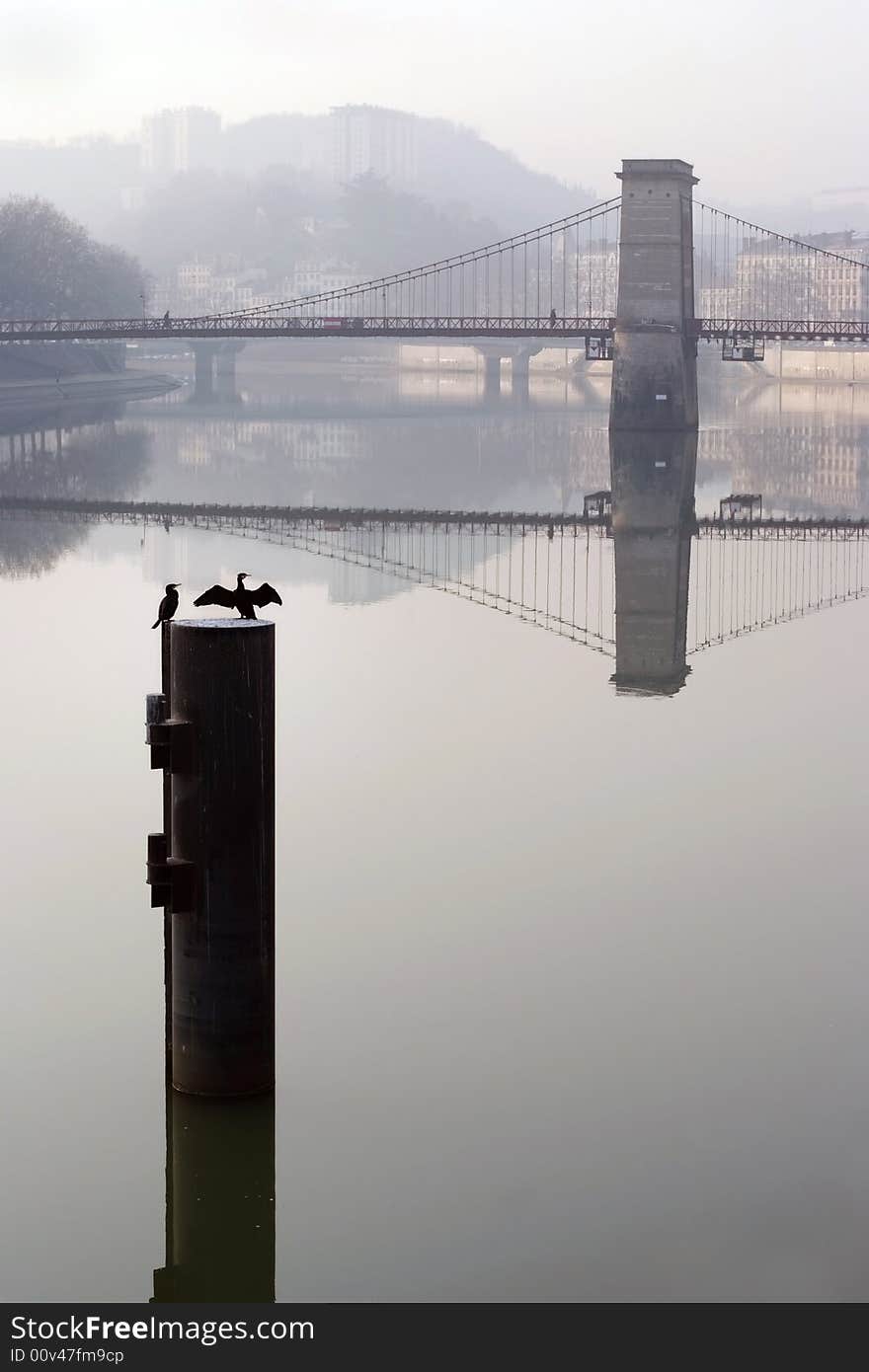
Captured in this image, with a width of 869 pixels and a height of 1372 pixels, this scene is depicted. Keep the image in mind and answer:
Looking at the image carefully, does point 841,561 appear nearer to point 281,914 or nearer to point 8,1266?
point 281,914

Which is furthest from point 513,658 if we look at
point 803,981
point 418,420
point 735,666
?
point 418,420

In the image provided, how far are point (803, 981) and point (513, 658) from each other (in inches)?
374

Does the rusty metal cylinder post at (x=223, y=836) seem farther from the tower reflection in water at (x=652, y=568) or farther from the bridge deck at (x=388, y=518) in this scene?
the bridge deck at (x=388, y=518)

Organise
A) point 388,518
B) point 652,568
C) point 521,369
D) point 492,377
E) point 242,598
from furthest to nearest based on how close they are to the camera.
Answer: point 521,369, point 492,377, point 388,518, point 652,568, point 242,598

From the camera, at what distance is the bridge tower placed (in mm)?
68375

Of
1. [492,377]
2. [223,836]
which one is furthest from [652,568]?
[492,377]

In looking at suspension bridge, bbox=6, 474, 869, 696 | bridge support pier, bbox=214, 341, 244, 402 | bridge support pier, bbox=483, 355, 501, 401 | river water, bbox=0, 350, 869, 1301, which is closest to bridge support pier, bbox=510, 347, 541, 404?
bridge support pier, bbox=483, 355, 501, 401

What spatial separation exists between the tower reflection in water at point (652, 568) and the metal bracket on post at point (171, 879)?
952 cm

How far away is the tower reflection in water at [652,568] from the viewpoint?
18.5m

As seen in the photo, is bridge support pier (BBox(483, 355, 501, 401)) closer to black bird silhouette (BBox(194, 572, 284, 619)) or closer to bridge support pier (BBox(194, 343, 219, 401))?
bridge support pier (BBox(194, 343, 219, 401))

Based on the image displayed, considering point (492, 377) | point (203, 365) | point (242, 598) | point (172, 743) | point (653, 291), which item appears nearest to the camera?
point (172, 743)

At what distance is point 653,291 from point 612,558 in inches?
1705

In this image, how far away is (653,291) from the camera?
230 ft

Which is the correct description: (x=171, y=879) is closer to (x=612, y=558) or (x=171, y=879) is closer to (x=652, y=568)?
(x=652, y=568)
